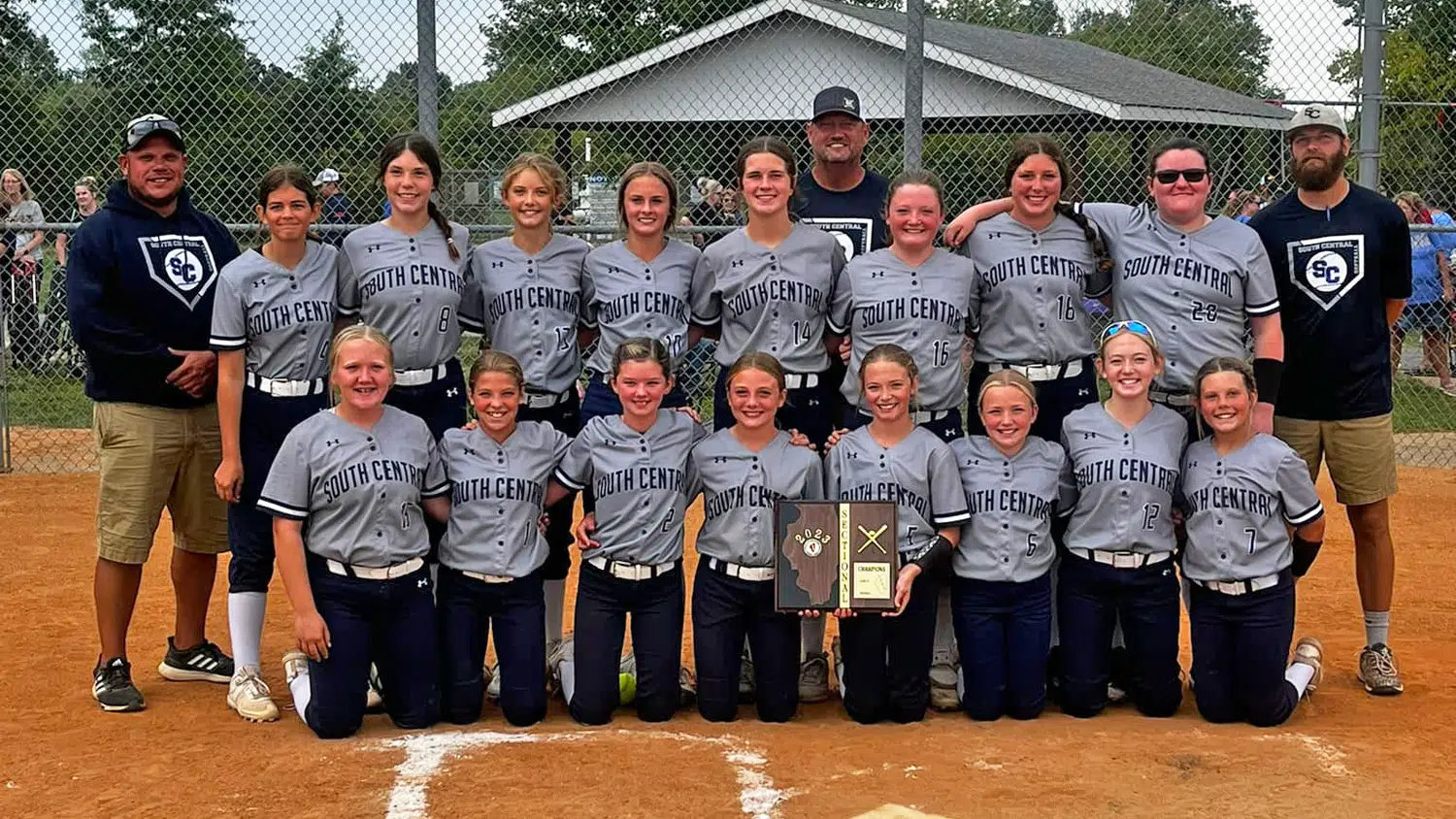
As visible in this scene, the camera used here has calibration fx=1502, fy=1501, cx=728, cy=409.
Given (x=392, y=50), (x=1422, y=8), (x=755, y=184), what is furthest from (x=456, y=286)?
(x=1422, y=8)

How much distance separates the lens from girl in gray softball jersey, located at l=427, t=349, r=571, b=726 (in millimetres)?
4438

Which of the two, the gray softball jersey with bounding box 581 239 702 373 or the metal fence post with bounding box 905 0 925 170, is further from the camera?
the metal fence post with bounding box 905 0 925 170

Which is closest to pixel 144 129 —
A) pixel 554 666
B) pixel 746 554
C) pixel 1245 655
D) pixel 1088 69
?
pixel 554 666

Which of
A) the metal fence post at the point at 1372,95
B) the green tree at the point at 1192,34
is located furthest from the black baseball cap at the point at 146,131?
the green tree at the point at 1192,34

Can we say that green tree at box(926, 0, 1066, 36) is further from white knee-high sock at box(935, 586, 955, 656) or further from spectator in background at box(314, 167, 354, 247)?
white knee-high sock at box(935, 586, 955, 656)

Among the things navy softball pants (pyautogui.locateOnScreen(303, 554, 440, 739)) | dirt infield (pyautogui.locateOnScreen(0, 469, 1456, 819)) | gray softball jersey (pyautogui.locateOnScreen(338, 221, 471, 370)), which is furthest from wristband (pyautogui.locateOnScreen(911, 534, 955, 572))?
gray softball jersey (pyautogui.locateOnScreen(338, 221, 471, 370))

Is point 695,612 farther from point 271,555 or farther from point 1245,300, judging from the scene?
point 1245,300

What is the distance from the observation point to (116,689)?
15.2ft

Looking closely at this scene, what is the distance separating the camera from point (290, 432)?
4.39 meters

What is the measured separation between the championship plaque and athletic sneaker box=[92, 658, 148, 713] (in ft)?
6.64

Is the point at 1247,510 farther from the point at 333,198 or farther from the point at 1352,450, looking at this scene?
the point at 333,198

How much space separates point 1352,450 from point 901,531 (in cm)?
157

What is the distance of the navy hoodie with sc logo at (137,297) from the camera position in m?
4.63

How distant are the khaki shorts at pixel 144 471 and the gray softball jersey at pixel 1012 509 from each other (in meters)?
2.40
